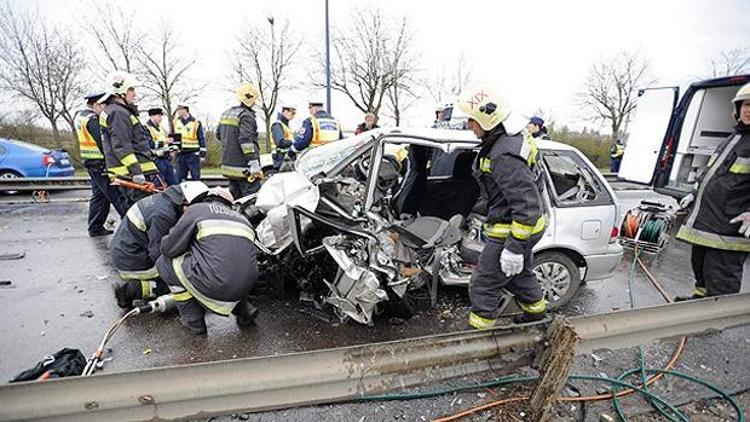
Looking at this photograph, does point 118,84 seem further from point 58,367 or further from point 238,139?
point 58,367

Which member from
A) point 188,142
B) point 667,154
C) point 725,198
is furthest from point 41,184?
point 667,154

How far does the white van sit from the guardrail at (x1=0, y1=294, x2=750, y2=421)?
4.32m

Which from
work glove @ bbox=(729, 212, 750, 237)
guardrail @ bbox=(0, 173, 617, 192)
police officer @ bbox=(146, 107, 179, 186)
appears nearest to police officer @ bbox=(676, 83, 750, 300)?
work glove @ bbox=(729, 212, 750, 237)

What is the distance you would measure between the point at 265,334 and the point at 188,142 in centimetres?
592

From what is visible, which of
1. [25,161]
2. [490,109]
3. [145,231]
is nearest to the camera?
[490,109]

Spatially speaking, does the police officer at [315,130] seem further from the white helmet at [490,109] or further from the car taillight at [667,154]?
the car taillight at [667,154]

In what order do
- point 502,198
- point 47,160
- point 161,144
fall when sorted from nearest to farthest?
point 502,198 < point 161,144 < point 47,160

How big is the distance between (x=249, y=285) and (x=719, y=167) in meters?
3.71

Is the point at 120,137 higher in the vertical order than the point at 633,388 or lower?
higher

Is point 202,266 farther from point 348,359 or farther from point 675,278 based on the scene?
point 675,278

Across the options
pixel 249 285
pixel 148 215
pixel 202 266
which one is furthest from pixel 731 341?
pixel 148 215

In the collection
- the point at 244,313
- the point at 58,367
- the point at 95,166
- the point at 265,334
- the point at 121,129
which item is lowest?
the point at 265,334

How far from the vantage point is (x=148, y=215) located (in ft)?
10.4

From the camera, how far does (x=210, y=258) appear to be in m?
2.79
